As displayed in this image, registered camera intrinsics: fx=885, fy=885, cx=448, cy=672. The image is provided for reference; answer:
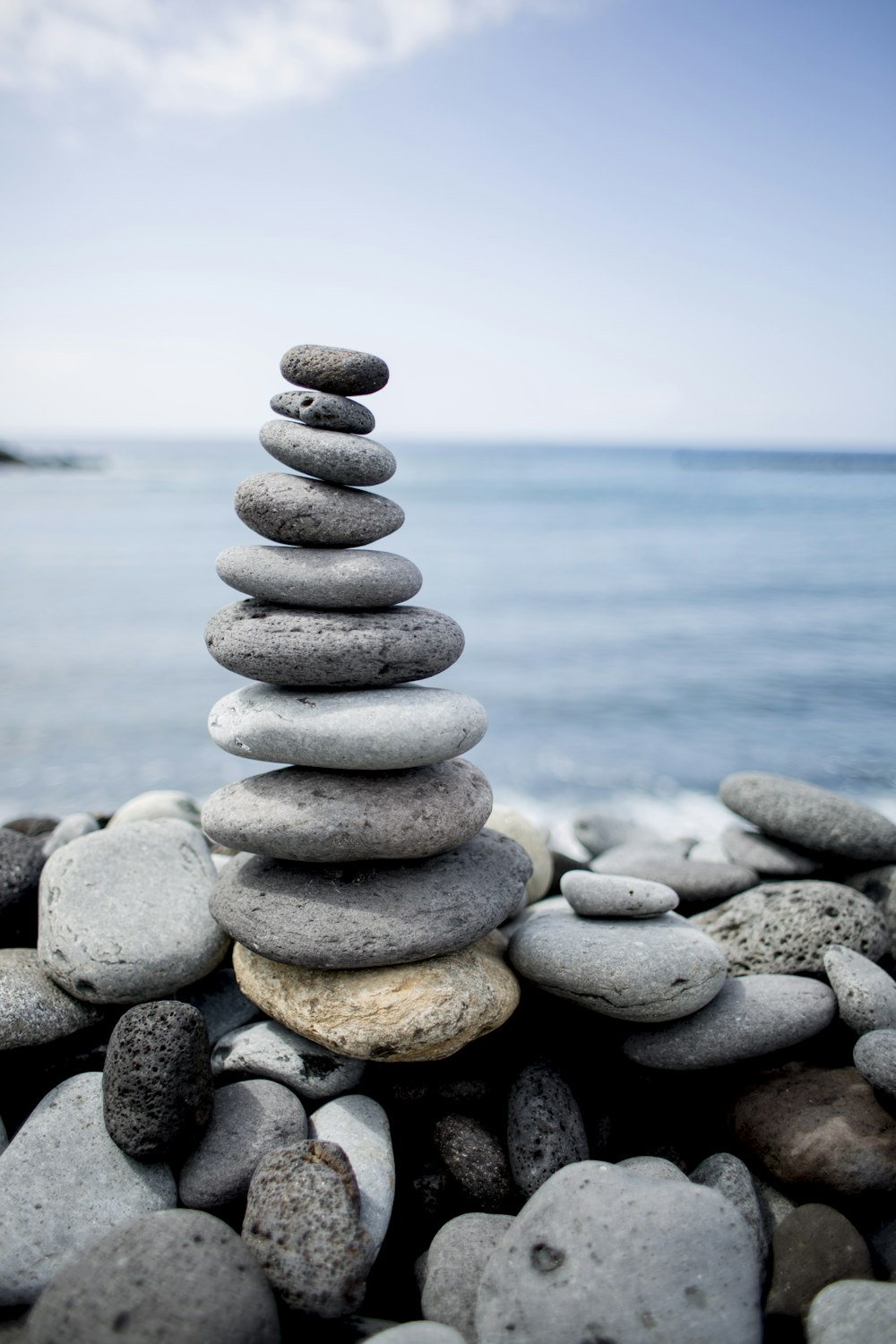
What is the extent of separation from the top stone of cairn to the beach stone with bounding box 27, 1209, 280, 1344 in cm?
289

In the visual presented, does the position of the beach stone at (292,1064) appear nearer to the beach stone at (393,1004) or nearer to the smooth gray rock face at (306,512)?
the beach stone at (393,1004)

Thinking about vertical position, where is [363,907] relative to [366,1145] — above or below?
above

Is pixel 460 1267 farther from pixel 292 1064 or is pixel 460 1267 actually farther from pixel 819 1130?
pixel 819 1130

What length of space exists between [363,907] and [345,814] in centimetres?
35

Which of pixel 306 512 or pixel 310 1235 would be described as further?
pixel 306 512

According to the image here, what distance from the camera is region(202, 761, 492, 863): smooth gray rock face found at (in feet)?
10.8

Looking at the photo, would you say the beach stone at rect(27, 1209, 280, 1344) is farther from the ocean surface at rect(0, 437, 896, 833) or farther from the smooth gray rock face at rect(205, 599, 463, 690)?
the ocean surface at rect(0, 437, 896, 833)

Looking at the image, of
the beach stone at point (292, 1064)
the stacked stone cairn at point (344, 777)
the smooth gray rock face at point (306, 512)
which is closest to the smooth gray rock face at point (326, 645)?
the stacked stone cairn at point (344, 777)

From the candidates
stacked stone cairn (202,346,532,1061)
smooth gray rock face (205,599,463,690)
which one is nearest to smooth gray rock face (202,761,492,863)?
stacked stone cairn (202,346,532,1061)

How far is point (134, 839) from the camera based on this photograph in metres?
4.03

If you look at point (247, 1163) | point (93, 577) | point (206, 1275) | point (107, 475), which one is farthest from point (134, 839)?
point (107, 475)

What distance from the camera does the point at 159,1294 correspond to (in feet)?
7.43

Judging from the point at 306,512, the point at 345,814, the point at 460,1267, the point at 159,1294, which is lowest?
the point at 460,1267

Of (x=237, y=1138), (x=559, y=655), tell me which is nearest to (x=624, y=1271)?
(x=237, y=1138)
